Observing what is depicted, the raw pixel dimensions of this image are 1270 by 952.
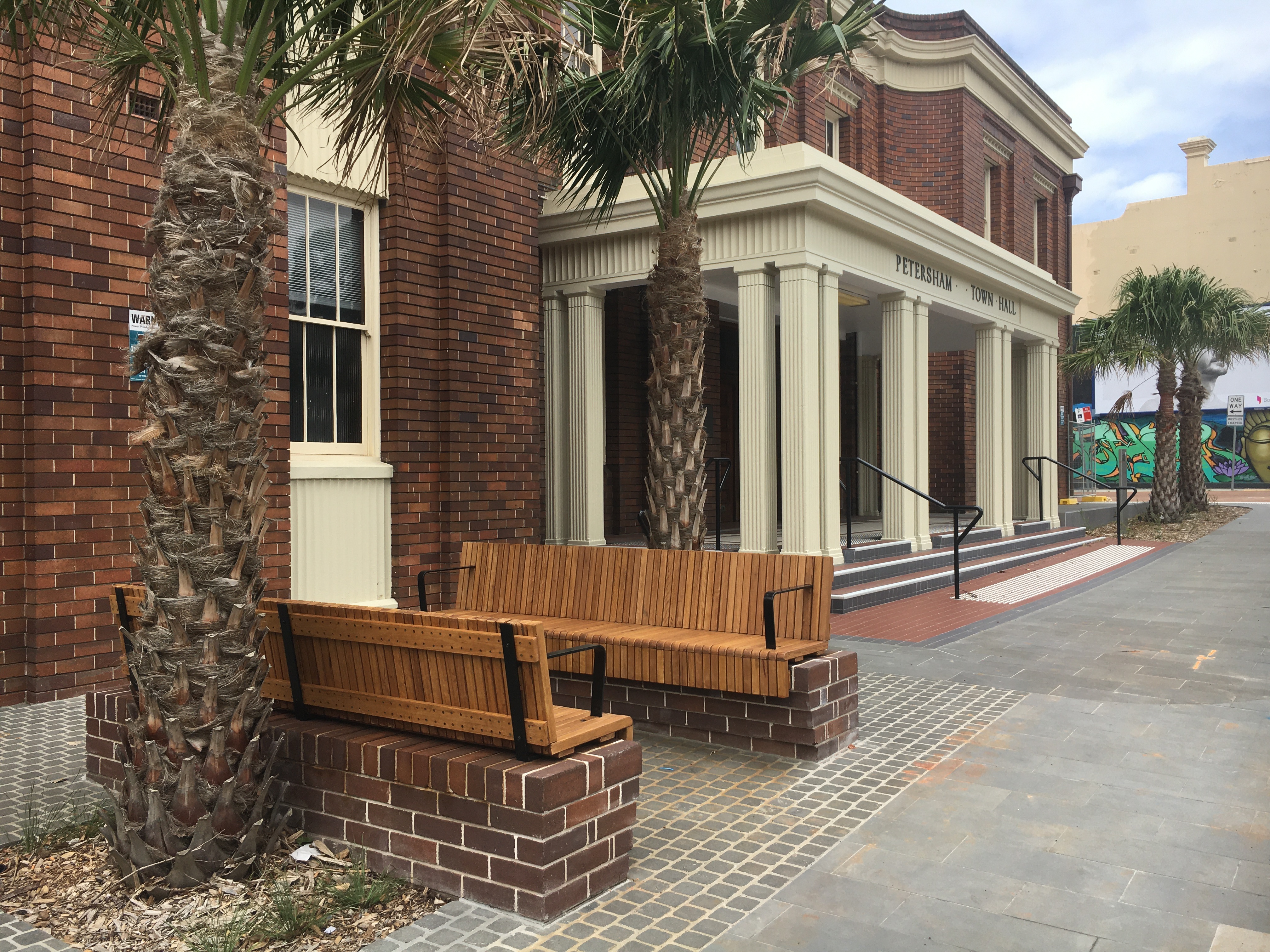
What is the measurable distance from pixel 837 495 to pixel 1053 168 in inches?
693

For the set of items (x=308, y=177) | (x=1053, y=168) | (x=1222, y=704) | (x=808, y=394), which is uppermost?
(x=1053, y=168)

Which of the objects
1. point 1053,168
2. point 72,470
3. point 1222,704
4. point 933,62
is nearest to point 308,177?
point 72,470

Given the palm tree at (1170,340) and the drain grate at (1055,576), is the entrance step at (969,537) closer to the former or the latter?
the drain grate at (1055,576)

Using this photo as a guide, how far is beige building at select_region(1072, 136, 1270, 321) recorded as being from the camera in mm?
43281

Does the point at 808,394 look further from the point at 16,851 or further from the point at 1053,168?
the point at 1053,168

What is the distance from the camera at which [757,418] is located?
10.7 m

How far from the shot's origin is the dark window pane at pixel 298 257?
29.9ft

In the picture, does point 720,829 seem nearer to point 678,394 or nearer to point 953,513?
point 678,394

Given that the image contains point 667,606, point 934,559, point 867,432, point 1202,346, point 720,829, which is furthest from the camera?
point 1202,346

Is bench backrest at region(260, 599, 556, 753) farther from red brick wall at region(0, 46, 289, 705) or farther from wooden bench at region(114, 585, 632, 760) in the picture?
red brick wall at region(0, 46, 289, 705)

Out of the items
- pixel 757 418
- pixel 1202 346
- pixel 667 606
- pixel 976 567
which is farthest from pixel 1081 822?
pixel 1202 346

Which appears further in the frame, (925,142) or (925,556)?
(925,142)

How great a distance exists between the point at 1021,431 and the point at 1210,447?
103 feet

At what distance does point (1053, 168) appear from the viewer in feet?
81.6
